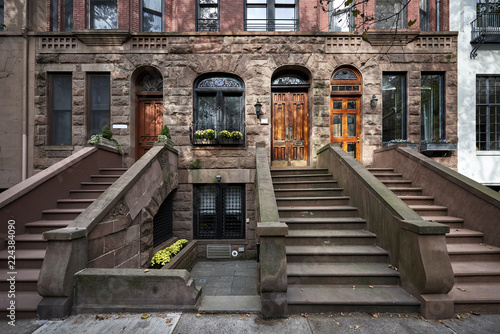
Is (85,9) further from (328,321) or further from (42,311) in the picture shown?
(328,321)

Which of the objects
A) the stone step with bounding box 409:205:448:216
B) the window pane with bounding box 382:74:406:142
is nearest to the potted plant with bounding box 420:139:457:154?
the window pane with bounding box 382:74:406:142

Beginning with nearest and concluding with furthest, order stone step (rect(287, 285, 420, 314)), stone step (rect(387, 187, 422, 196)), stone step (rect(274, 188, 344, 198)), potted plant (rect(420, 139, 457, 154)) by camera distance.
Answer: stone step (rect(287, 285, 420, 314)) → stone step (rect(387, 187, 422, 196)) → stone step (rect(274, 188, 344, 198)) → potted plant (rect(420, 139, 457, 154))

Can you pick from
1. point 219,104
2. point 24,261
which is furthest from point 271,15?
point 24,261

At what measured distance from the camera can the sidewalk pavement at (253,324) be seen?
315 cm

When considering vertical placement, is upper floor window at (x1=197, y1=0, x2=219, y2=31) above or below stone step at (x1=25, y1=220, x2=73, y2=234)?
above

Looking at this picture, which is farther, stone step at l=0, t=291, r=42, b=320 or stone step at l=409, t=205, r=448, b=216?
stone step at l=409, t=205, r=448, b=216

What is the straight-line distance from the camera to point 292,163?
9047 millimetres

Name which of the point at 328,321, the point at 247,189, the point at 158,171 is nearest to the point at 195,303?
the point at 328,321

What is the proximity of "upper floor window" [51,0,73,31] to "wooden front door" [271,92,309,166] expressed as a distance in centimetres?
918

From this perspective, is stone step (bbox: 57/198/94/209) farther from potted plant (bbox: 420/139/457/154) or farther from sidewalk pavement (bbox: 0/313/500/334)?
potted plant (bbox: 420/139/457/154)

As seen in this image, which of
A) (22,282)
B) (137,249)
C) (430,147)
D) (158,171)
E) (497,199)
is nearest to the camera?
(22,282)

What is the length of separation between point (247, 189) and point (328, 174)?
9.85ft

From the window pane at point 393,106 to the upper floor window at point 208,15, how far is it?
7.42 meters

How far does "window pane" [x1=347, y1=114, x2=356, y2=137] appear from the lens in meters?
8.98
